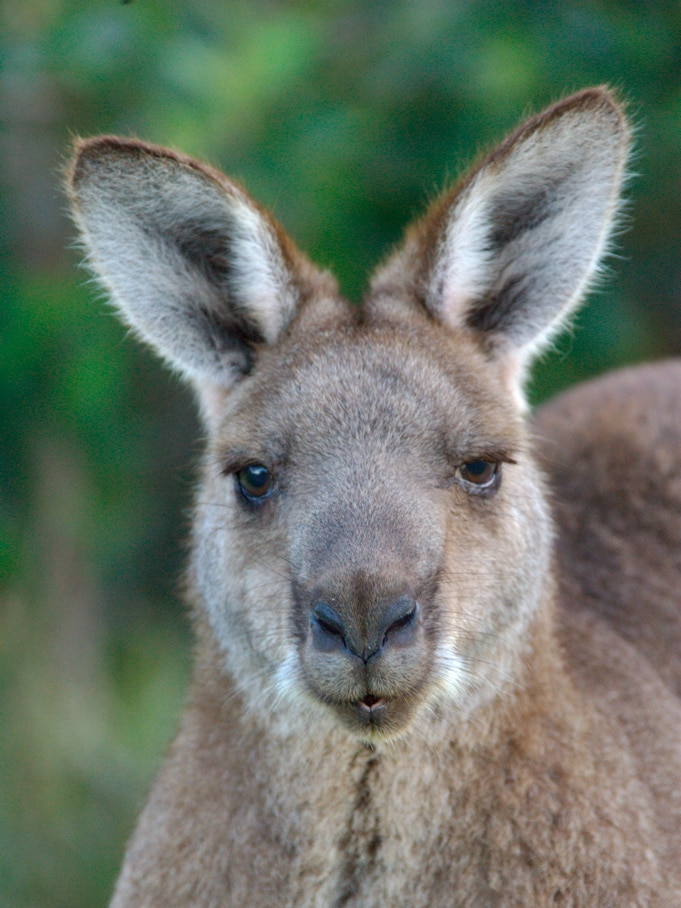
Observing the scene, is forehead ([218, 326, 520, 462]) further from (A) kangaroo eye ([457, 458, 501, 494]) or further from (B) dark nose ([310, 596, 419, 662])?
(B) dark nose ([310, 596, 419, 662])

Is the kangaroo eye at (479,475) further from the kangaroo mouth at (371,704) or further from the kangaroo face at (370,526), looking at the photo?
the kangaroo mouth at (371,704)

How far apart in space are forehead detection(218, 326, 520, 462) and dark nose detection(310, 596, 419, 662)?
0.56 meters

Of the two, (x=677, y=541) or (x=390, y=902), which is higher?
(x=677, y=541)

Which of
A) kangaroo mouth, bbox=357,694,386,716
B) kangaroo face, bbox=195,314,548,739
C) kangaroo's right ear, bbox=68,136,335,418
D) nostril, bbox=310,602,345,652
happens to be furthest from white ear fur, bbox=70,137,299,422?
kangaroo mouth, bbox=357,694,386,716

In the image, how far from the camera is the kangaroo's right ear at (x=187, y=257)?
12.5ft

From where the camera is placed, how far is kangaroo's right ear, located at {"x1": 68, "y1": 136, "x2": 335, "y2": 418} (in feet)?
12.5

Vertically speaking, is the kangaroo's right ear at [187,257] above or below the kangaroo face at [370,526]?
above

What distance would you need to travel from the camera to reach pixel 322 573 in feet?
10.7

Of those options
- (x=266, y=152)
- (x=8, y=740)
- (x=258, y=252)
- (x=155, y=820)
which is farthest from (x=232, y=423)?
(x=8, y=740)

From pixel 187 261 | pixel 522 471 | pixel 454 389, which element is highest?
pixel 187 261

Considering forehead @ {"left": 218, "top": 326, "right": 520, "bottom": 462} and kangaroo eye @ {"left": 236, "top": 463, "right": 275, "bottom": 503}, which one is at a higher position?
forehead @ {"left": 218, "top": 326, "right": 520, "bottom": 462}

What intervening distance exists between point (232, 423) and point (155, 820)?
3.99 feet

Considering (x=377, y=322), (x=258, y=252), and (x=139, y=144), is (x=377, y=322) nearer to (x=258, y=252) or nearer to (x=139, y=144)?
(x=258, y=252)

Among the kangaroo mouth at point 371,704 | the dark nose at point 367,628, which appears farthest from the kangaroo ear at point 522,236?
the kangaroo mouth at point 371,704
